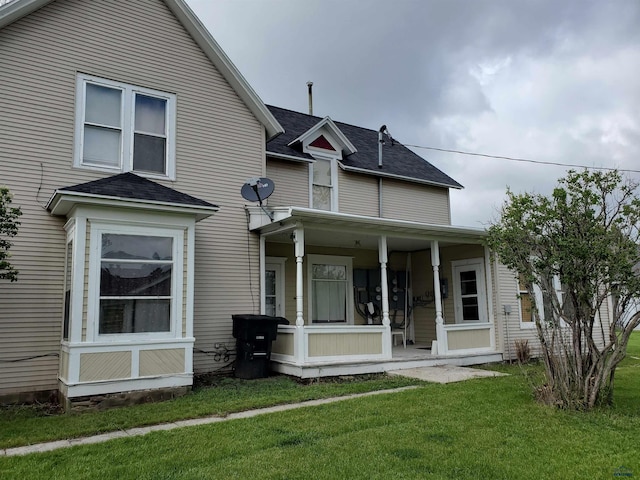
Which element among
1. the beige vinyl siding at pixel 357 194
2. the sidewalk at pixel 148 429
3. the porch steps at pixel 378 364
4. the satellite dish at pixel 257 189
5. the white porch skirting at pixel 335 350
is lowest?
the sidewalk at pixel 148 429

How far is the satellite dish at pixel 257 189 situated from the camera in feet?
29.9

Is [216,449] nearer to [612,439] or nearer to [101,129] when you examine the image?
[612,439]

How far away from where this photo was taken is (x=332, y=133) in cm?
1219

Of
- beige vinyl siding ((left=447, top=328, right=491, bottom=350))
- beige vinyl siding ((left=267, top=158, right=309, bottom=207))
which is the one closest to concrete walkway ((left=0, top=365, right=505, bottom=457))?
beige vinyl siding ((left=447, top=328, right=491, bottom=350))

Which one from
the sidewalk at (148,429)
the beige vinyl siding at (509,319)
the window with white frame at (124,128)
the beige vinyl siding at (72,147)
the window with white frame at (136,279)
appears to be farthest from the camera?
the beige vinyl siding at (509,319)

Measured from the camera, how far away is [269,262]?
10820 mm

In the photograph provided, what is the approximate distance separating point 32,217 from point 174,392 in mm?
3540

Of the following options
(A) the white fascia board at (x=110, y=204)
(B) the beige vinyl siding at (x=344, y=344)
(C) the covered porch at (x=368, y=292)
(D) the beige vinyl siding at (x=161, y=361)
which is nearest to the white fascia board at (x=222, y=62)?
(C) the covered porch at (x=368, y=292)

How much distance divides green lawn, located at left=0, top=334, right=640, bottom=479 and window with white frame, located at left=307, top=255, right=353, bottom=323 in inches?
217

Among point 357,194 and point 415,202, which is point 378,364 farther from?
point 415,202

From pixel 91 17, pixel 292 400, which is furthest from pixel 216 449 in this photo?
pixel 91 17

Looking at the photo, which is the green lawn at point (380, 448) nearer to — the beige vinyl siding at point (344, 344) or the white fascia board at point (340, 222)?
the beige vinyl siding at point (344, 344)

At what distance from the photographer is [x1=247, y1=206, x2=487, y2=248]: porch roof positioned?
8.64m

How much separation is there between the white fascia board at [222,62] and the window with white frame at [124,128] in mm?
1274
